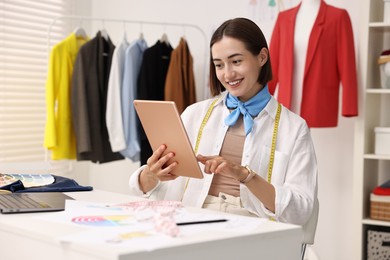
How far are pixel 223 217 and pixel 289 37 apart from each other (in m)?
2.20

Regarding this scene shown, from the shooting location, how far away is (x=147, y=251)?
4.03 feet

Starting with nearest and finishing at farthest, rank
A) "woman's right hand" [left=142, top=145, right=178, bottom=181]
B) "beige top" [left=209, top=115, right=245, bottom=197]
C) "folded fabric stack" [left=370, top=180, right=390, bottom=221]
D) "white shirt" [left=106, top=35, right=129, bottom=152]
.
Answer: "woman's right hand" [left=142, top=145, right=178, bottom=181], "beige top" [left=209, top=115, right=245, bottom=197], "folded fabric stack" [left=370, top=180, right=390, bottom=221], "white shirt" [left=106, top=35, right=129, bottom=152]

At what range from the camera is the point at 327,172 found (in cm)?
395

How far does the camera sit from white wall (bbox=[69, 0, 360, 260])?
388 centimetres

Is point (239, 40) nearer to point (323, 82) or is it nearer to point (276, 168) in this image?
point (276, 168)

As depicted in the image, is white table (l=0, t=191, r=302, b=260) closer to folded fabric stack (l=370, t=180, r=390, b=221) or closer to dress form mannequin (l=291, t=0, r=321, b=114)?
folded fabric stack (l=370, t=180, r=390, b=221)

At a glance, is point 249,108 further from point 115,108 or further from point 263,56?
point 115,108

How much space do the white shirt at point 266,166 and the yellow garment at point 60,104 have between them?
5.78 feet

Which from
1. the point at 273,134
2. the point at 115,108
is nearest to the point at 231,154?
the point at 273,134

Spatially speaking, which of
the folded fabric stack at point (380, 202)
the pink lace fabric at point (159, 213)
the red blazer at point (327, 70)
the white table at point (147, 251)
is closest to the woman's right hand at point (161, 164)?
the pink lace fabric at point (159, 213)

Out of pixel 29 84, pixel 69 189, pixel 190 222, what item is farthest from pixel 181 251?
pixel 29 84

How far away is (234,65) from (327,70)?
1.39 m

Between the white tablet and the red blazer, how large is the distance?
168 cm

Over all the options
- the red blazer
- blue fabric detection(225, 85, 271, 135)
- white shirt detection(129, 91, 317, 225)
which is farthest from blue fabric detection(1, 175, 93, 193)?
the red blazer
